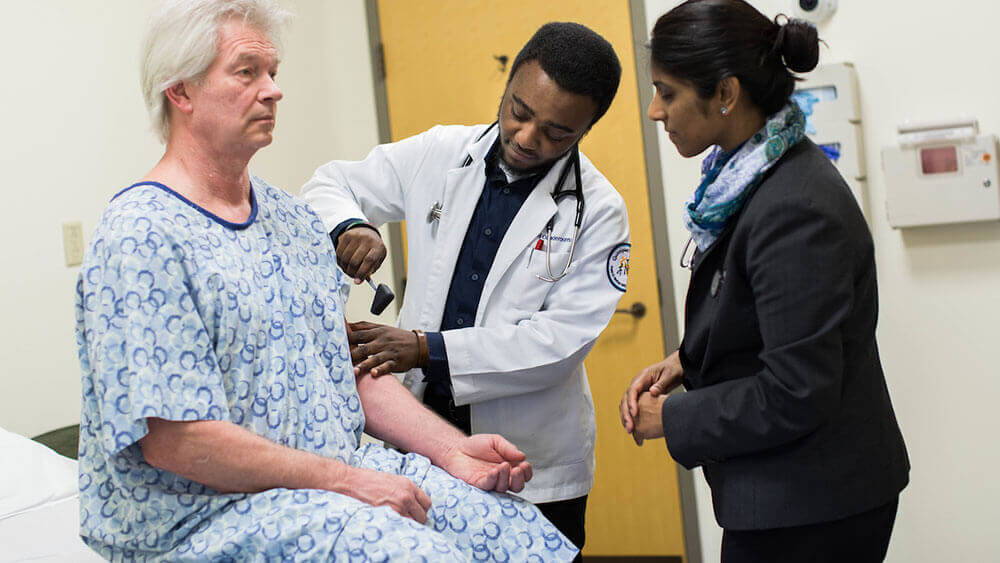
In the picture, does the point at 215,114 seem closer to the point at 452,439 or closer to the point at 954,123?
the point at 452,439

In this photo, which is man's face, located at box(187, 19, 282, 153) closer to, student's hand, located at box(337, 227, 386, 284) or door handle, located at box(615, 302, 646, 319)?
student's hand, located at box(337, 227, 386, 284)

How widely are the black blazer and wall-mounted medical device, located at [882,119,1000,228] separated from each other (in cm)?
111

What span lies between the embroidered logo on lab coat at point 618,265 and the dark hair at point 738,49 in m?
0.50

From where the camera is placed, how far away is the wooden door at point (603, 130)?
2.92m

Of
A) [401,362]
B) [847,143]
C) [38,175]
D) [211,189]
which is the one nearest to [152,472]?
[211,189]

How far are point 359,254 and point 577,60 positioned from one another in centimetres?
54

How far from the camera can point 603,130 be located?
2.95m

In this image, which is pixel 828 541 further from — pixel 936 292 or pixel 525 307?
pixel 936 292

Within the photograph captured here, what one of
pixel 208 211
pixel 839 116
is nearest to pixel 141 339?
pixel 208 211

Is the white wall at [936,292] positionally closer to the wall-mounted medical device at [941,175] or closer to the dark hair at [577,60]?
the wall-mounted medical device at [941,175]

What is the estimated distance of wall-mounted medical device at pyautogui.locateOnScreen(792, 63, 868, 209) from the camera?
2.28 meters

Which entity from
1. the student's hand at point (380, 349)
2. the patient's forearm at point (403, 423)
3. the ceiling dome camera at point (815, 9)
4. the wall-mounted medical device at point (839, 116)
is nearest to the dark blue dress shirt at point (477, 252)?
the student's hand at point (380, 349)

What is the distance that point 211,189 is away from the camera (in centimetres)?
119

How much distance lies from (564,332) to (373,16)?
198 centimetres
